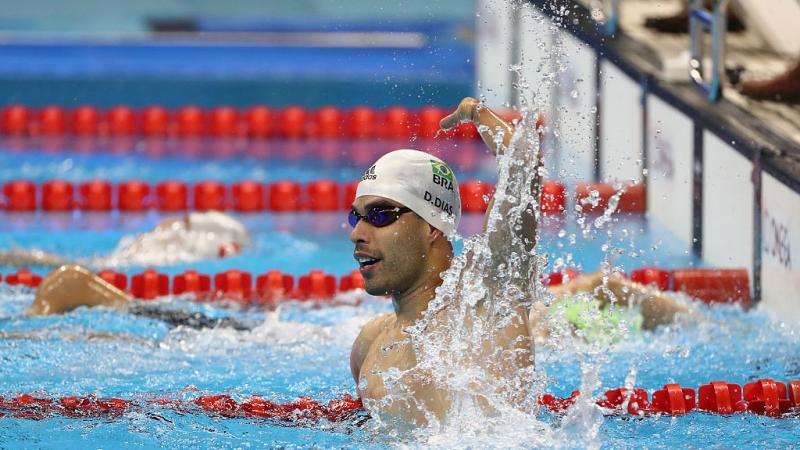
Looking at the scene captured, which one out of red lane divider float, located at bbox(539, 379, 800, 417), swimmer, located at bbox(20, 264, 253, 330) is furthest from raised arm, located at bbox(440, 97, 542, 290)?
swimmer, located at bbox(20, 264, 253, 330)

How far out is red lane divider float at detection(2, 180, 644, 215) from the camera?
6.59 meters

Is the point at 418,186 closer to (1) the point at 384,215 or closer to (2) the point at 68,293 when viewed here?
(1) the point at 384,215

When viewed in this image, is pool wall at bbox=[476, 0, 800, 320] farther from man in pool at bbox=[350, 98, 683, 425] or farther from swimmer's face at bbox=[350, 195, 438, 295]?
swimmer's face at bbox=[350, 195, 438, 295]

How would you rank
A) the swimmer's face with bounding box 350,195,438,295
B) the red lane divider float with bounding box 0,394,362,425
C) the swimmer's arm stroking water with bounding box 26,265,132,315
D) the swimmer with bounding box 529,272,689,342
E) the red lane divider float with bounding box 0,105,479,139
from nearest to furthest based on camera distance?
the swimmer's face with bounding box 350,195,438,295 → the red lane divider float with bounding box 0,394,362,425 → the swimmer with bounding box 529,272,689,342 → the swimmer's arm stroking water with bounding box 26,265,132,315 → the red lane divider float with bounding box 0,105,479,139

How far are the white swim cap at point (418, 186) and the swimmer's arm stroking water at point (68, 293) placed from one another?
196cm

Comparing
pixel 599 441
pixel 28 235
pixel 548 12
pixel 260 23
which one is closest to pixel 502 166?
pixel 599 441

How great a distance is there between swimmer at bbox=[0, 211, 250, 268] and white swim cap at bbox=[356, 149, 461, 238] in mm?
2911

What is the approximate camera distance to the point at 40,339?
13.4 feet

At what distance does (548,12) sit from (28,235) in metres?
3.26

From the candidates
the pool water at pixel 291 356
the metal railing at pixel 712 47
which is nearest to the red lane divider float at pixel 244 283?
the pool water at pixel 291 356

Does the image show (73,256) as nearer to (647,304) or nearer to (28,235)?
(28,235)

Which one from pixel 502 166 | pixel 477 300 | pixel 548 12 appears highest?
pixel 548 12

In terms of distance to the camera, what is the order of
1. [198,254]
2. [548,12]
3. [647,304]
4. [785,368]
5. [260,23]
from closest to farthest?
[785,368] → [647,304] → [198,254] → [548,12] → [260,23]

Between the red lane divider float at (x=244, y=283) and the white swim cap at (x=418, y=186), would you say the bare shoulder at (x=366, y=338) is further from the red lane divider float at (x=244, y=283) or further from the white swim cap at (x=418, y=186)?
the red lane divider float at (x=244, y=283)
